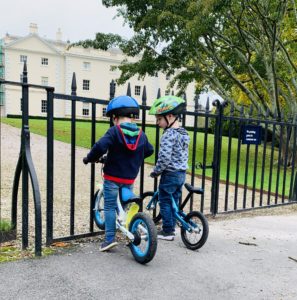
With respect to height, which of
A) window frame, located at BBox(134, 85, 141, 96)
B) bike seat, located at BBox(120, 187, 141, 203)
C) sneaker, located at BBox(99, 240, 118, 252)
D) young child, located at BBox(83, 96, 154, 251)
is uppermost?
window frame, located at BBox(134, 85, 141, 96)

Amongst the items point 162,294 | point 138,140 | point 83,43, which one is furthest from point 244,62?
point 162,294

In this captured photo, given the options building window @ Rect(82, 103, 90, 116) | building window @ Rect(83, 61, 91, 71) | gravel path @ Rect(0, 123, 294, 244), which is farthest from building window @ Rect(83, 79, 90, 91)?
gravel path @ Rect(0, 123, 294, 244)

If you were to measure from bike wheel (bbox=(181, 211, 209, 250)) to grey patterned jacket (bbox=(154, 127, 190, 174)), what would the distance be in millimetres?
554

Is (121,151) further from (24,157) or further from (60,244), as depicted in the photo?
(60,244)

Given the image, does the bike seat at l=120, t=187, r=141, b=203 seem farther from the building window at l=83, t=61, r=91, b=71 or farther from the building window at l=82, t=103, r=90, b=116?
the building window at l=83, t=61, r=91, b=71

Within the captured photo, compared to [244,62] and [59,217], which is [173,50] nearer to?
[244,62]

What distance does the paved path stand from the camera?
2.93 m

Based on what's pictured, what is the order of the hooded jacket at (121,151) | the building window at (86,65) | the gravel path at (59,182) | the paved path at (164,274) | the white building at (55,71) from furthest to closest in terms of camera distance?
the building window at (86,65), the white building at (55,71), the gravel path at (59,182), the hooded jacket at (121,151), the paved path at (164,274)

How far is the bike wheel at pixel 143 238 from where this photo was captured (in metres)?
3.36

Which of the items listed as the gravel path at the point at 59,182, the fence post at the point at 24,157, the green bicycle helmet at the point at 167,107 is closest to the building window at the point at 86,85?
the gravel path at the point at 59,182

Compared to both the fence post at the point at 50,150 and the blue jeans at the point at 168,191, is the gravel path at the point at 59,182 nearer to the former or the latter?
the fence post at the point at 50,150

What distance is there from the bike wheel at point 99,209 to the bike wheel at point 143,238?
0.67m

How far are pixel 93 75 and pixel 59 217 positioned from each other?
162 feet

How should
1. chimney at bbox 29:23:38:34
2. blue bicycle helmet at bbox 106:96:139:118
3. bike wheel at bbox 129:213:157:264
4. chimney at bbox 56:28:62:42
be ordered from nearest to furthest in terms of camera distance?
bike wheel at bbox 129:213:157:264, blue bicycle helmet at bbox 106:96:139:118, chimney at bbox 29:23:38:34, chimney at bbox 56:28:62:42
